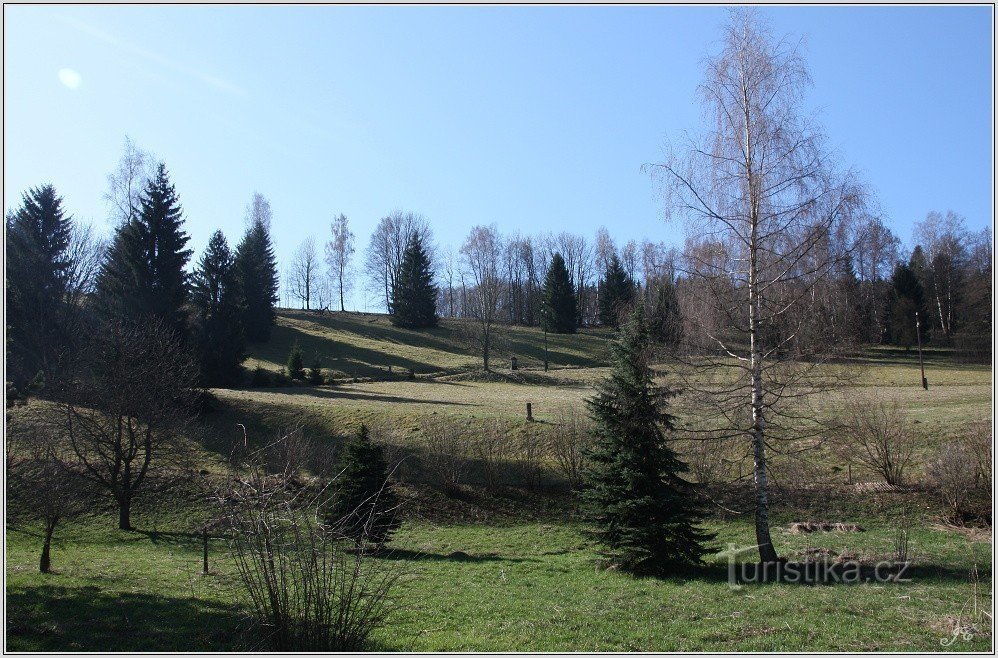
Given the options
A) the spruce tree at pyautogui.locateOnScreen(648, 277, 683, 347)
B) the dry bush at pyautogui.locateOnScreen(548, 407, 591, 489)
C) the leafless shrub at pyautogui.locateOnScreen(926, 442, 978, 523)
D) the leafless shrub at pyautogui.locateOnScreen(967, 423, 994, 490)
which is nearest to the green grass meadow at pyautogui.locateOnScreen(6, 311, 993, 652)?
the leafless shrub at pyautogui.locateOnScreen(926, 442, 978, 523)

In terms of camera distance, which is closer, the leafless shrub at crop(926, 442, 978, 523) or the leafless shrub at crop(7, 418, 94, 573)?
the leafless shrub at crop(7, 418, 94, 573)

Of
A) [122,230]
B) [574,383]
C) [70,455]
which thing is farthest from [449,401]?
[122,230]

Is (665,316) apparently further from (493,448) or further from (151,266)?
(151,266)

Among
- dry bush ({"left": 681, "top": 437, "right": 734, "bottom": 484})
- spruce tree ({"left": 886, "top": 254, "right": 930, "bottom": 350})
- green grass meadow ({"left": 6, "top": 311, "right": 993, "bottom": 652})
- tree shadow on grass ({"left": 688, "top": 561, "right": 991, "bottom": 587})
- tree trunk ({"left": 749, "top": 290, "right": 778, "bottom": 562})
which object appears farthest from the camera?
spruce tree ({"left": 886, "top": 254, "right": 930, "bottom": 350})

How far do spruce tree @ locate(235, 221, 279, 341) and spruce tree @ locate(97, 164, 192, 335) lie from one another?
18.4 meters

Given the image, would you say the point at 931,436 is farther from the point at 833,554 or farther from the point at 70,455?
the point at 70,455

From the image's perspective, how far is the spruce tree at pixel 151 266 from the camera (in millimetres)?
31141

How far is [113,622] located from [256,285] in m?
51.7

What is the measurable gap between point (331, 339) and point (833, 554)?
51.9 metres

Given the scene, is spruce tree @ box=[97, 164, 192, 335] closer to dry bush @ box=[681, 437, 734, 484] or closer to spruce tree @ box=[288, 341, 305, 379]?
spruce tree @ box=[288, 341, 305, 379]

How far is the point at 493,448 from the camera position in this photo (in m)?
23.8

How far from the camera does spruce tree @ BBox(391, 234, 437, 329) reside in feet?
215

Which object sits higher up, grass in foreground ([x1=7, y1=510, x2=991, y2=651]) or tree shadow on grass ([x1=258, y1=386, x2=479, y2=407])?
tree shadow on grass ([x1=258, y1=386, x2=479, y2=407])

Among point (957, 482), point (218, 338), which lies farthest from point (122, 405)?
point (957, 482)
